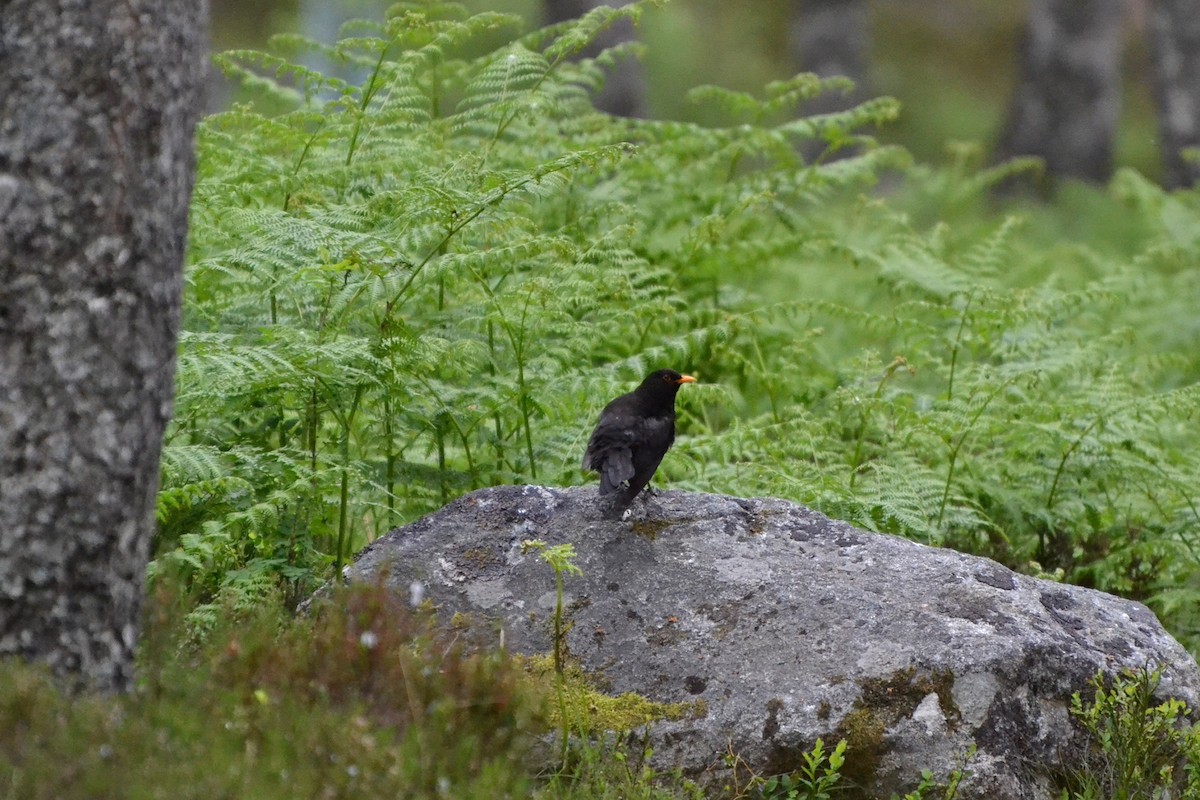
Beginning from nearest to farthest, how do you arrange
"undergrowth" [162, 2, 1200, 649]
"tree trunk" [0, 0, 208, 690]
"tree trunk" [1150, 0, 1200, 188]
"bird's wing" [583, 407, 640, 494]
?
1. "tree trunk" [0, 0, 208, 690]
2. "bird's wing" [583, 407, 640, 494]
3. "undergrowth" [162, 2, 1200, 649]
4. "tree trunk" [1150, 0, 1200, 188]

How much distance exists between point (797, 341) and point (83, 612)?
4.62 metres

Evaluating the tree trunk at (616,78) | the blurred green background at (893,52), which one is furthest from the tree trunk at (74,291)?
the blurred green background at (893,52)

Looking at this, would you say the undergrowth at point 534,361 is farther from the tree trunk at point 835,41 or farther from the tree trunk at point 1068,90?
Result: the tree trunk at point 1068,90

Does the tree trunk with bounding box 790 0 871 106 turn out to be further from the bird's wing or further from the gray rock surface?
the gray rock surface

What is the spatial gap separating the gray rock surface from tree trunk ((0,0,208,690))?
909mm

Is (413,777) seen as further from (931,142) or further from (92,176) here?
(931,142)

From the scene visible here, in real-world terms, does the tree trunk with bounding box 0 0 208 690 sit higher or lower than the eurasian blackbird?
higher

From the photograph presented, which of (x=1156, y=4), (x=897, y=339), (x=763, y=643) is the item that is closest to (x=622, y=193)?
(x=897, y=339)

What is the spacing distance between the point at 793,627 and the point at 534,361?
1961 mm

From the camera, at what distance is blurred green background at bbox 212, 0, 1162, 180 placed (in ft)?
69.9

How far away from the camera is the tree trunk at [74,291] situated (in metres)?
2.91

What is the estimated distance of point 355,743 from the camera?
2.72 meters

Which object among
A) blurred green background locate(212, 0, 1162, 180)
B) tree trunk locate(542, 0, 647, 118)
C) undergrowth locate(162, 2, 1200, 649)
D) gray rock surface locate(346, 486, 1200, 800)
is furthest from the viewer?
blurred green background locate(212, 0, 1162, 180)

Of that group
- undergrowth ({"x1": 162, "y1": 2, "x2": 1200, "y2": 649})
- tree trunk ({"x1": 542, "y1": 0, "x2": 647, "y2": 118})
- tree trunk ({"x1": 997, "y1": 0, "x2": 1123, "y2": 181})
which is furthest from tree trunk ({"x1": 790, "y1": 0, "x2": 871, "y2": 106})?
undergrowth ({"x1": 162, "y1": 2, "x2": 1200, "y2": 649})
